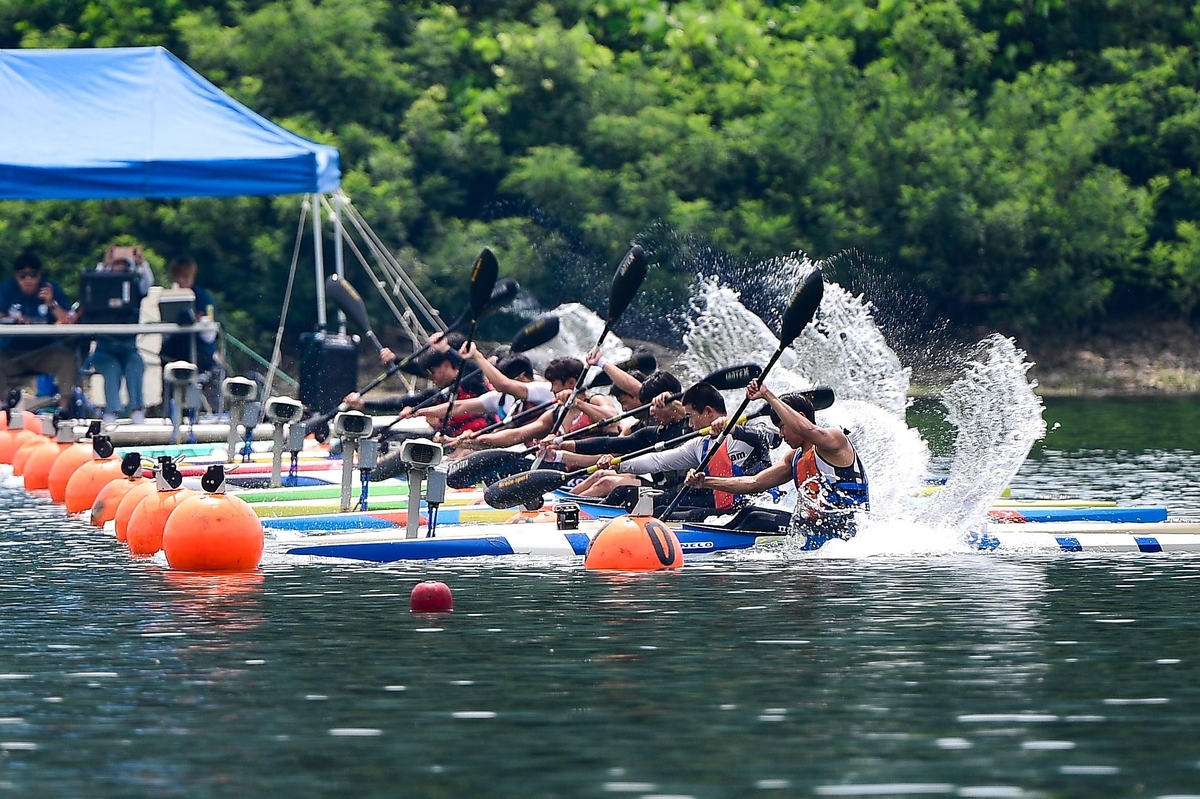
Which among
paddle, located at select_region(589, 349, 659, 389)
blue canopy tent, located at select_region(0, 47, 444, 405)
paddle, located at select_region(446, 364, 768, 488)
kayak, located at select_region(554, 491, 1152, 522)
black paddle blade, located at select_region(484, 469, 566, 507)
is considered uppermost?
blue canopy tent, located at select_region(0, 47, 444, 405)

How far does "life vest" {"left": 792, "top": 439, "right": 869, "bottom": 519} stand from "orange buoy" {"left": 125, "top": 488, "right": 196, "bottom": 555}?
11.6 ft

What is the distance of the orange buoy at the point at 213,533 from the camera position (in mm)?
12258

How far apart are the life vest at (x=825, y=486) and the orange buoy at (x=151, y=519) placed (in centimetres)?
354

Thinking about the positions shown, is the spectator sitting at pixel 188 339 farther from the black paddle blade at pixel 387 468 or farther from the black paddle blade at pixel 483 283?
the black paddle blade at pixel 387 468

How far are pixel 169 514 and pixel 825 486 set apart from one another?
3775mm

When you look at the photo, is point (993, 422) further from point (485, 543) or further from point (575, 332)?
point (575, 332)

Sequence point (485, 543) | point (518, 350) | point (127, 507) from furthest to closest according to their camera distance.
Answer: point (518, 350) < point (127, 507) < point (485, 543)

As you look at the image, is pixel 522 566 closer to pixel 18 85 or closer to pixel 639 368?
pixel 639 368

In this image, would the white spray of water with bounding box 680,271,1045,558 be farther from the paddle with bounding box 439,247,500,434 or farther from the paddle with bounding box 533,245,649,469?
the paddle with bounding box 439,247,500,434

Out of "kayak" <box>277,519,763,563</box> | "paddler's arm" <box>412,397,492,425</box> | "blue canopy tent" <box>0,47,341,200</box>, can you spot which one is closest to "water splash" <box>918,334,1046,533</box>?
"kayak" <box>277,519,763,563</box>

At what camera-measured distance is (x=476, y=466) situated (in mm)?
15047

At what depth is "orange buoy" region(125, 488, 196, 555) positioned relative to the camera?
43.1 feet

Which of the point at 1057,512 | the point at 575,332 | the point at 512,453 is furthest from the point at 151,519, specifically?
the point at 575,332

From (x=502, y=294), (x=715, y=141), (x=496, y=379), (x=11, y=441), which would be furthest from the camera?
(x=715, y=141)
